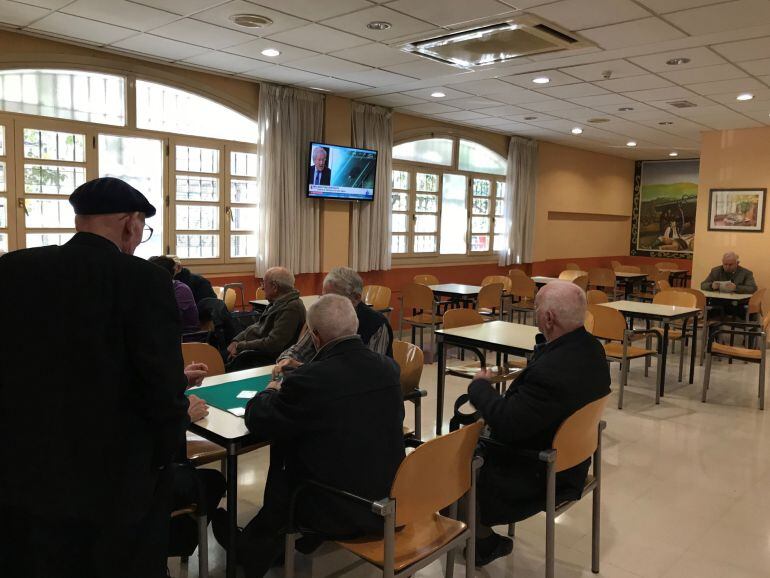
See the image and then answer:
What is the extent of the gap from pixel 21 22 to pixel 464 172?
6710 millimetres

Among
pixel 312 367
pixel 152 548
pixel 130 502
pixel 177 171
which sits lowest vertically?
pixel 152 548

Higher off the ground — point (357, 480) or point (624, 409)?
point (357, 480)

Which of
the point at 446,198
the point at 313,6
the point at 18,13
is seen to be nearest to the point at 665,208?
the point at 446,198

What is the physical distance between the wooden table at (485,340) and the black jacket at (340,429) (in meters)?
2.11

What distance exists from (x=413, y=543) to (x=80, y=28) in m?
5.06

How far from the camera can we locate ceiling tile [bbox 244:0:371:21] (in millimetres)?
4457

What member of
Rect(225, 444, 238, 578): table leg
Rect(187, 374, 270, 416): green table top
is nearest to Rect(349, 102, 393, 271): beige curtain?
Rect(187, 374, 270, 416): green table top

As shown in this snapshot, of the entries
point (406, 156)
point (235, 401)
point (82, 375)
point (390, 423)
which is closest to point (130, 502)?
point (82, 375)

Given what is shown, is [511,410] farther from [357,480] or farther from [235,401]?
[235,401]

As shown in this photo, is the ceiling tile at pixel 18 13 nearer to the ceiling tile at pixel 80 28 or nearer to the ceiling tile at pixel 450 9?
the ceiling tile at pixel 80 28

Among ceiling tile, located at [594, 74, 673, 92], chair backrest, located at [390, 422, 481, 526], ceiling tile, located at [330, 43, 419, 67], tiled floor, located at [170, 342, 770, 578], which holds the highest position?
ceiling tile, located at [594, 74, 673, 92]

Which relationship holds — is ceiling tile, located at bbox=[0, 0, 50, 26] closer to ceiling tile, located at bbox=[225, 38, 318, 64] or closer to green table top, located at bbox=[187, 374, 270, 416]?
ceiling tile, located at bbox=[225, 38, 318, 64]

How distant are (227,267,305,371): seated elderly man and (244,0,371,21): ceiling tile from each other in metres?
→ 1.91

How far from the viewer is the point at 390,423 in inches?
83.8
